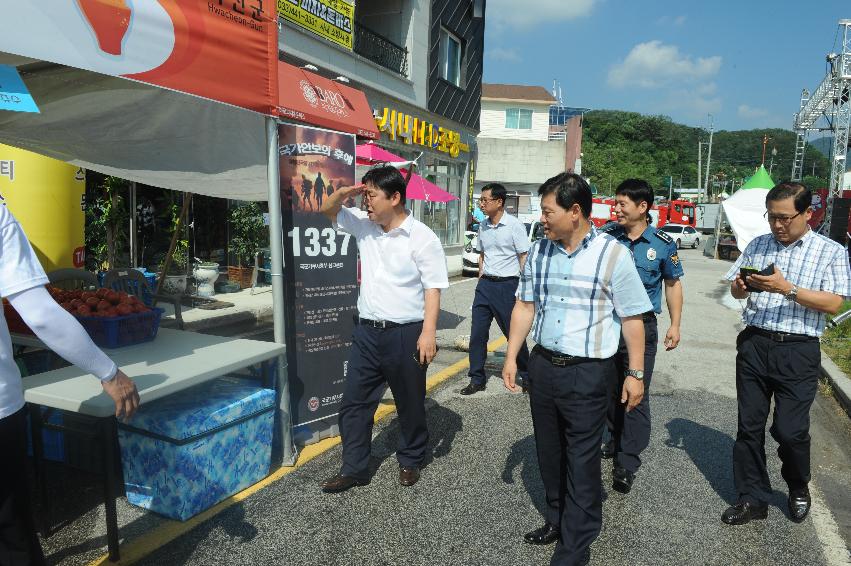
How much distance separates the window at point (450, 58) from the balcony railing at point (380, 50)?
290cm

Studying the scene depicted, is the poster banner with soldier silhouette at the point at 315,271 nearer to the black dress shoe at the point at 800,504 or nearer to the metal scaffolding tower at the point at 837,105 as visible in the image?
the black dress shoe at the point at 800,504

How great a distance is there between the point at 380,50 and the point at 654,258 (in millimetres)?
14581

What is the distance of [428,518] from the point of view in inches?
140

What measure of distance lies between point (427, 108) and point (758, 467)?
1718 cm

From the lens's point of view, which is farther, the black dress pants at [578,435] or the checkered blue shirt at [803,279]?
the checkered blue shirt at [803,279]

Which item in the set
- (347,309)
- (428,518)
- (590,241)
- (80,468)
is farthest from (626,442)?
(80,468)

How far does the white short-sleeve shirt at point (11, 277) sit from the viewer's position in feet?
6.36

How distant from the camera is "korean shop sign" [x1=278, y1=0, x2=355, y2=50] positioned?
1210 cm

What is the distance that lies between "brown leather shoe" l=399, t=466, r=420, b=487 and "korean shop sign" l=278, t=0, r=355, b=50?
10.3 m

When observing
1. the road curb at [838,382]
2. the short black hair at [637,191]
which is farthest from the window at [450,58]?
the short black hair at [637,191]

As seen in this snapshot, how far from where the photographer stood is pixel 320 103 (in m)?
4.56

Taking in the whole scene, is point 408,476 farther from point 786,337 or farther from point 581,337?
point 786,337

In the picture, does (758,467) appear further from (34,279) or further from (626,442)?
(34,279)

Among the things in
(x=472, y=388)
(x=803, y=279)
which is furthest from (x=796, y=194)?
(x=472, y=388)
